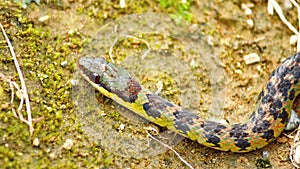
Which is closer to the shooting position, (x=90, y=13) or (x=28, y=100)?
(x=28, y=100)

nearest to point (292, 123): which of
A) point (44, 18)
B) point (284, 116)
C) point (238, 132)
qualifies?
point (284, 116)

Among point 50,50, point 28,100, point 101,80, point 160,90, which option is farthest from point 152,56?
point 28,100

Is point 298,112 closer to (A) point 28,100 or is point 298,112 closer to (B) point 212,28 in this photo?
(B) point 212,28

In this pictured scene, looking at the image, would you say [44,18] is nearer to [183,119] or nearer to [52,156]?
[52,156]

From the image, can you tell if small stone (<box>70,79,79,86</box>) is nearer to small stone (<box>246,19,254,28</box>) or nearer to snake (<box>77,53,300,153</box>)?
snake (<box>77,53,300,153</box>)

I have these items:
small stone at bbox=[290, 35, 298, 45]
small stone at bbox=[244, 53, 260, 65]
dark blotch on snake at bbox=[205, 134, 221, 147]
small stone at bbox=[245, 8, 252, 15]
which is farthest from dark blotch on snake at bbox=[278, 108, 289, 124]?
small stone at bbox=[245, 8, 252, 15]

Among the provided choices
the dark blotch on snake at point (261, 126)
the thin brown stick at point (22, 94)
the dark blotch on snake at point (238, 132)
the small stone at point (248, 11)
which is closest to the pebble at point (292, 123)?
the dark blotch on snake at point (261, 126)
